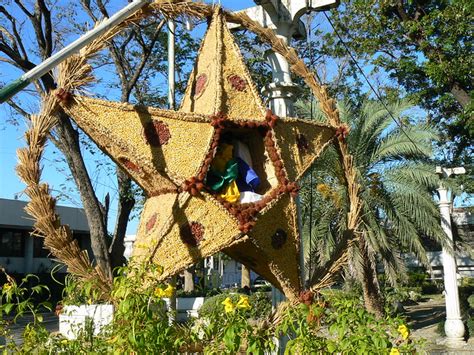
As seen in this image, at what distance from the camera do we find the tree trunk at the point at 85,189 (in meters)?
9.90

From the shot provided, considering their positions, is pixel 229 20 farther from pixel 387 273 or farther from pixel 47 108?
pixel 387 273

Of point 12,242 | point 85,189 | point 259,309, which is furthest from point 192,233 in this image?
point 12,242

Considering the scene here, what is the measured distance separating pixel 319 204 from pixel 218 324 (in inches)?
401

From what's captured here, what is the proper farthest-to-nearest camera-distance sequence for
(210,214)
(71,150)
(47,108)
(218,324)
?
(71,150) → (210,214) → (47,108) → (218,324)

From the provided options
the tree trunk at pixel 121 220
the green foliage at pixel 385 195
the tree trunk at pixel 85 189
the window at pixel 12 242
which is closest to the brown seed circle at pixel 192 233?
the tree trunk at pixel 85 189

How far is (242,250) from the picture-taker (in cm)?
368

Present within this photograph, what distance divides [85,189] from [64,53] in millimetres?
7053

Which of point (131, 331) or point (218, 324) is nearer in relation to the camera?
point (131, 331)

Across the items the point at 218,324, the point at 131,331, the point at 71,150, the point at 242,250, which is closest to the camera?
the point at 131,331

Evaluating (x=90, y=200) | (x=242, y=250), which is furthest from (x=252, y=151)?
(x=90, y=200)

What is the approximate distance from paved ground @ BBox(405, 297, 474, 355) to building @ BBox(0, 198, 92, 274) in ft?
50.6

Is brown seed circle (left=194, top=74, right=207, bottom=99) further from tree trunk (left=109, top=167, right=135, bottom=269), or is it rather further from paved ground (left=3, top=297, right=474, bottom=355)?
tree trunk (left=109, top=167, right=135, bottom=269)

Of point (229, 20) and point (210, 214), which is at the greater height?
point (229, 20)

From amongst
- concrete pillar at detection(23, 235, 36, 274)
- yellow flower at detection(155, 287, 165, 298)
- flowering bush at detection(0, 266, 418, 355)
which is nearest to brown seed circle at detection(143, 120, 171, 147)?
flowering bush at detection(0, 266, 418, 355)
